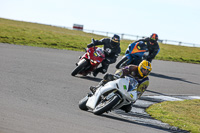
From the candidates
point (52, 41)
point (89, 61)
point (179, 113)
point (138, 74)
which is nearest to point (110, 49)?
point (89, 61)

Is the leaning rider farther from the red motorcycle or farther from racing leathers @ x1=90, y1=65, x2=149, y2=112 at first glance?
the red motorcycle

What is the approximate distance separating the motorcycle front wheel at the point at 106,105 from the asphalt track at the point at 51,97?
148 mm

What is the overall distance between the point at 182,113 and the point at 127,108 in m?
2.27

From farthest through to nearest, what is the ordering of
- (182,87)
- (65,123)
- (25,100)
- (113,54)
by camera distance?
(182,87) → (113,54) → (25,100) → (65,123)

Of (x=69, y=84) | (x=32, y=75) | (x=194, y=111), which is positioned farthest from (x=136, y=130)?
(x=32, y=75)

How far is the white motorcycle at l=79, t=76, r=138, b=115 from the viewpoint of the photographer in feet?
26.1

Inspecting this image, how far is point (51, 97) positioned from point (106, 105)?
2133 millimetres

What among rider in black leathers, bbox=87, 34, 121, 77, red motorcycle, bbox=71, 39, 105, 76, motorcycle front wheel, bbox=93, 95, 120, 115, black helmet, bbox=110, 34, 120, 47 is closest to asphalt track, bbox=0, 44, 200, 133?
motorcycle front wheel, bbox=93, 95, 120, 115

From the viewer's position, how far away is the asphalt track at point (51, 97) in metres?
6.47

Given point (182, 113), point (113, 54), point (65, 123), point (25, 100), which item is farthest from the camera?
point (113, 54)

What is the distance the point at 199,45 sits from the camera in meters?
48.6

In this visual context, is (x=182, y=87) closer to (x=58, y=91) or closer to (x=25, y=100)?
(x=58, y=91)

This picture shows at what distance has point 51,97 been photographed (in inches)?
379

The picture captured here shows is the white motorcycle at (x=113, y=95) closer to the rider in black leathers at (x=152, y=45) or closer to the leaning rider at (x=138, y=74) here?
the leaning rider at (x=138, y=74)
